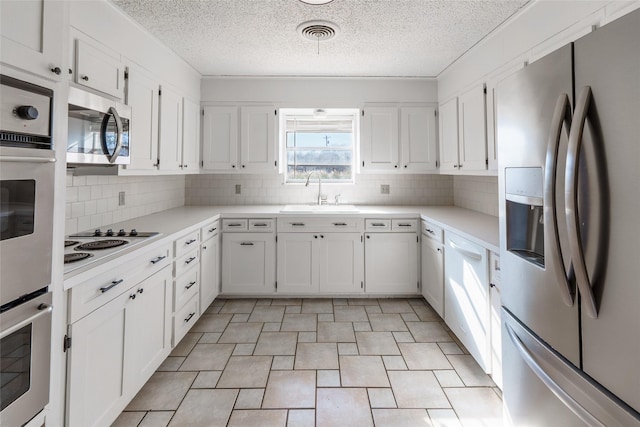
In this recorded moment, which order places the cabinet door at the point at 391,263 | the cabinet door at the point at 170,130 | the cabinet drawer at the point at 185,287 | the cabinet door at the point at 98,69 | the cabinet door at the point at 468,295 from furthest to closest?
1. the cabinet door at the point at 391,263
2. the cabinet door at the point at 170,130
3. the cabinet drawer at the point at 185,287
4. the cabinet door at the point at 468,295
5. the cabinet door at the point at 98,69

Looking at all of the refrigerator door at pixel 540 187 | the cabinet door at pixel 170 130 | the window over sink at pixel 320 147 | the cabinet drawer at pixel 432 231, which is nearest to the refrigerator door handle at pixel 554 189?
the refrigerator door at pixel 540 187

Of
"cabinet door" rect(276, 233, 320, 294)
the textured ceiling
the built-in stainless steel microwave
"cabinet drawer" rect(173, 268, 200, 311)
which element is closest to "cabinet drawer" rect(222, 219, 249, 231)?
"cabinet door" rect(276, 233, 320, 294)

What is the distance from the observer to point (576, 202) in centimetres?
92

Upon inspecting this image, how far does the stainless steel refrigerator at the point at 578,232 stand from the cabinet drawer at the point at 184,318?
209 centimetres

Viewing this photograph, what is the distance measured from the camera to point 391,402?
181cm

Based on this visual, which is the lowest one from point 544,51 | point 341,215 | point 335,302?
point 335,302

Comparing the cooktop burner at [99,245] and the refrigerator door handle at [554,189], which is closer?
the refrigerator door handle at [554,189]

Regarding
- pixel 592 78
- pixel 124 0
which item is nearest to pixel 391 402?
pixel 592 78

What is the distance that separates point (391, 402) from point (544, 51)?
2299 millimetres

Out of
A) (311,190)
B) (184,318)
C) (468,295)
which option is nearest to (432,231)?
(468,295)

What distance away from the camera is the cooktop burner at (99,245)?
5.40 ft

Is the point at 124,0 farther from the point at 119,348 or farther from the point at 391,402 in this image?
the point at 391,402

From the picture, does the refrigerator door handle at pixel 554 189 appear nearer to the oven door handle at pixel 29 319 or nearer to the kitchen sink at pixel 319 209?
the oven door handle at pixel 29 319

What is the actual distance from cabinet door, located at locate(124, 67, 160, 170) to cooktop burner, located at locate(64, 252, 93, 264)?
892 mm
